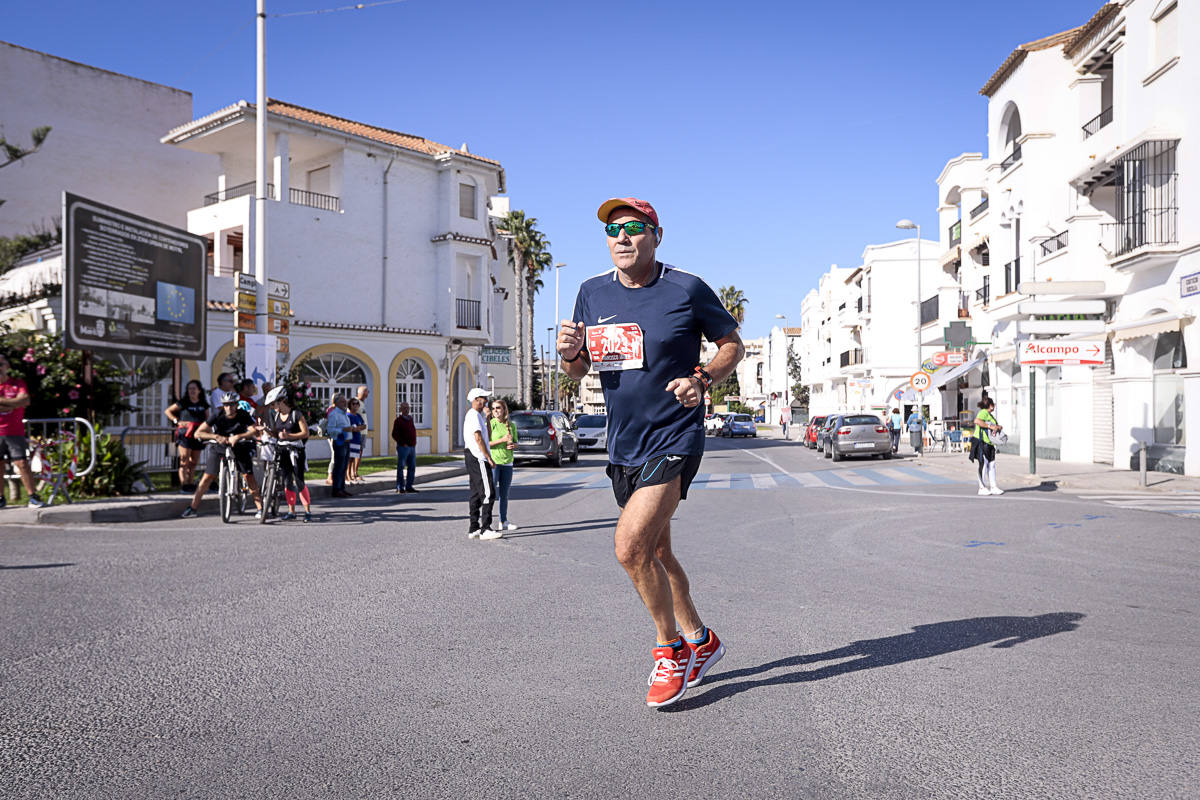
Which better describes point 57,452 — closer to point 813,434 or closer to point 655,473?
point 655,473

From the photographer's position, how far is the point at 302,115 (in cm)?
3266

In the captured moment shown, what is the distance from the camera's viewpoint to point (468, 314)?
34375 millimetres

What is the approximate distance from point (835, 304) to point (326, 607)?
72083 millimetres

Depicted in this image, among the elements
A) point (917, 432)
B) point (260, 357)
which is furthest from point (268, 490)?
point (917, 432)

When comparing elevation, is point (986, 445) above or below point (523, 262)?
below

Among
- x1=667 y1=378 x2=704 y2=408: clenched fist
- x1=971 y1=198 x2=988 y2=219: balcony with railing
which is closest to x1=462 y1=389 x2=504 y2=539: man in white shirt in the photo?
x1=667 y1=378 x2=704 y2=408: clenched fist

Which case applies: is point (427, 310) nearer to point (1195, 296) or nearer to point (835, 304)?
point (1195, 296)

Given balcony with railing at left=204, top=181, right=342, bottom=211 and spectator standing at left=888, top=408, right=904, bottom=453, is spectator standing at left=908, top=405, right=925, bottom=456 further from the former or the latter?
balcony with railing at left=204, top=181, right=342, bottom=211

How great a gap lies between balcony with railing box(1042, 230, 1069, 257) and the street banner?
1949 cm

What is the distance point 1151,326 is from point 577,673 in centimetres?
A: 1900

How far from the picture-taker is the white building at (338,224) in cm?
2944

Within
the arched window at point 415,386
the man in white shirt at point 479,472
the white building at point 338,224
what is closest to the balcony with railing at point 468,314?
the white building at point 338,224

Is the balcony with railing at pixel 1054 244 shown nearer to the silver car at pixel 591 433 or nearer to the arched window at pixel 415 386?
the silver car at pixel 591 433

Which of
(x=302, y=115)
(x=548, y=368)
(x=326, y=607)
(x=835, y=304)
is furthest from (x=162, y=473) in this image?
(x=548, y=368)
